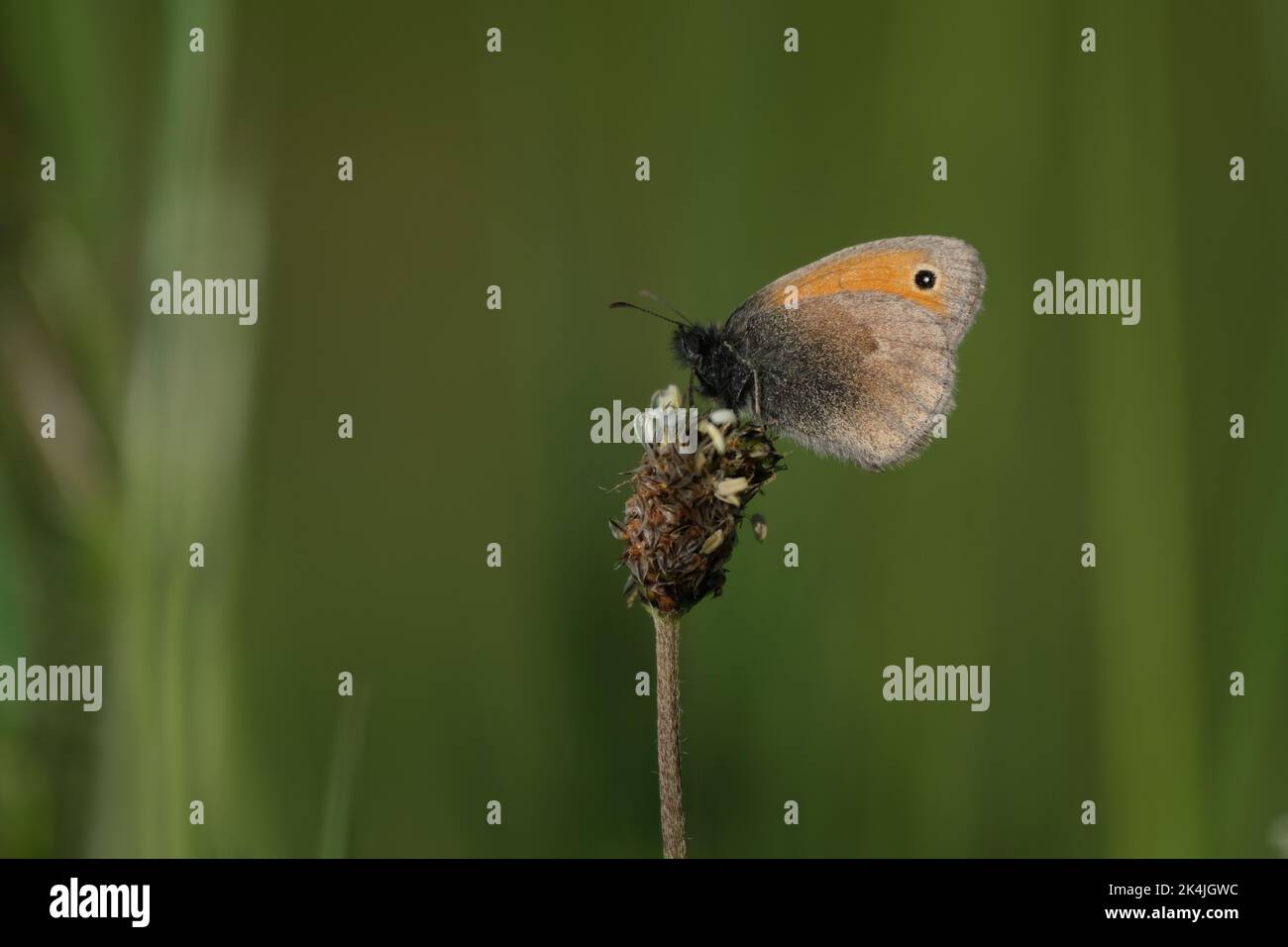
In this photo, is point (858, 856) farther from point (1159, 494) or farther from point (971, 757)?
point (1159, 494)

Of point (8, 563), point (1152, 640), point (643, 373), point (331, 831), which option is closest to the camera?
point (331, 831)

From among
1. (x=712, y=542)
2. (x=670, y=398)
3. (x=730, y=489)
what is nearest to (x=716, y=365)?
(x=670, y=398)

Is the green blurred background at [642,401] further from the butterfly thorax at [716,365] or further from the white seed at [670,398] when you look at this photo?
the white seed at [670,398]

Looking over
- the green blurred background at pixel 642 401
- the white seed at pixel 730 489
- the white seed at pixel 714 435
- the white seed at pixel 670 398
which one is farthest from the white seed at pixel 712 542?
the green blurred background at pixel 642 401

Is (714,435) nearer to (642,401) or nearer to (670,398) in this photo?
(670,398)

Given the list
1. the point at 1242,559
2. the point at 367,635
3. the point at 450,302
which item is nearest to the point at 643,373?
the point at 450,302
